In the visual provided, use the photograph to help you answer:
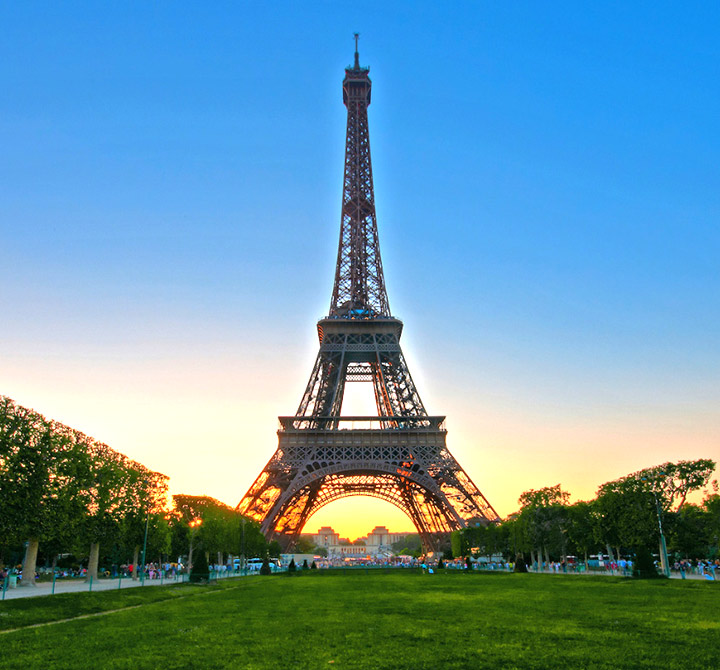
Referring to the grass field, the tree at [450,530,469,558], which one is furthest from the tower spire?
the grass field

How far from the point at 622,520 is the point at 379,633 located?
40.5m

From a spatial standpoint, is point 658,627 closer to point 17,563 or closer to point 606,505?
point 606,505

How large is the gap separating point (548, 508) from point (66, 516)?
43.6 m

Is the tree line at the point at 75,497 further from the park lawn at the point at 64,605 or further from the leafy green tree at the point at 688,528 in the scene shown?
the leafy green tree at the point at 688,528

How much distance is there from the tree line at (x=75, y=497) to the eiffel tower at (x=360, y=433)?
9278 mm

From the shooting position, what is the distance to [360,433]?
73000 millimetres

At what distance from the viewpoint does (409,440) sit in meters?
71.8

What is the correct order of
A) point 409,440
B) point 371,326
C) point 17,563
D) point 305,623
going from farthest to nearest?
1. point 17,563
2. point 371,326
3. point 409,440
4. point 305,623

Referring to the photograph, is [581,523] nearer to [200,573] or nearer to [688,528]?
[688,528]

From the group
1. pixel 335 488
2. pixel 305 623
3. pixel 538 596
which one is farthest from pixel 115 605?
pixel 335 488

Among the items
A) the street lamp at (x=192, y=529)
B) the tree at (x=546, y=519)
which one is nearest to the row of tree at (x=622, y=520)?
the tree at (x=546, y=519)

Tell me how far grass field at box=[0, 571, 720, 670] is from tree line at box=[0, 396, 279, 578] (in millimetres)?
12366

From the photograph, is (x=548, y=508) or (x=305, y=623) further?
(x=548, y=508)

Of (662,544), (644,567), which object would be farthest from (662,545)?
(644,567)
